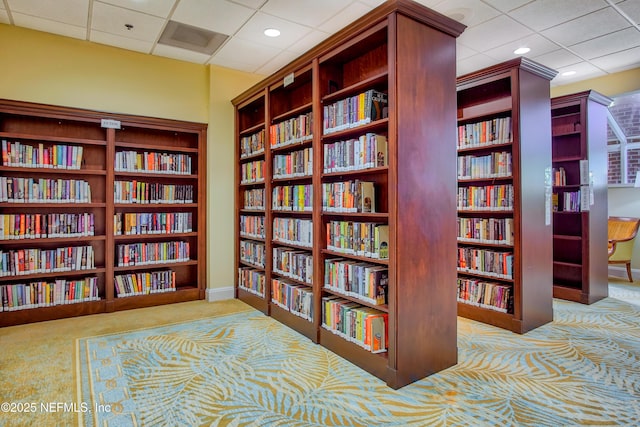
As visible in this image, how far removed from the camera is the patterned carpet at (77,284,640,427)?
2.14 metres

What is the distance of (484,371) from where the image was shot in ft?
8.90

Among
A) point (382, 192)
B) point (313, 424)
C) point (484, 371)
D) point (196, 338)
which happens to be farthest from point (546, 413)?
point (196, 338)

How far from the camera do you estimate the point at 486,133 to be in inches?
153

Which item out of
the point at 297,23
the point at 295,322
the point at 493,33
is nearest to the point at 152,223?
the point at 295,322

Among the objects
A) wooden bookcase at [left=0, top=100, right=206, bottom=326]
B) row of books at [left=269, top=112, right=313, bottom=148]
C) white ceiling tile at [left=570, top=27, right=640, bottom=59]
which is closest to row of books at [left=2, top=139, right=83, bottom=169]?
wooden bookcase at [left=0, top=100, right=206, bottom=326]

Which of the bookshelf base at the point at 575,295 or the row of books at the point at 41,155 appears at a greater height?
the row of books at the point at 41,155

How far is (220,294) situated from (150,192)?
1.57 m

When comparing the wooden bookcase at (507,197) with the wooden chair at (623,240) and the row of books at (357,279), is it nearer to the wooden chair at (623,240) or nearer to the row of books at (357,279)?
the row of books at (357,279)

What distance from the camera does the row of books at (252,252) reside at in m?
4.39

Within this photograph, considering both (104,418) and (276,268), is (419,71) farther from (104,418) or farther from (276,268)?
(104,418)

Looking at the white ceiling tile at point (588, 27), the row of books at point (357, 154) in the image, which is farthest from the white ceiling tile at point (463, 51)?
the row of books at point (357, 154)

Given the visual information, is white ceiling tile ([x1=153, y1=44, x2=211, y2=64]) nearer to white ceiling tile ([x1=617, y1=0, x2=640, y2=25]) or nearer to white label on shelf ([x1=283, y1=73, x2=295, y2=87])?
white label on shelf ([x1=283, y1=73, x2=295, y2=87])

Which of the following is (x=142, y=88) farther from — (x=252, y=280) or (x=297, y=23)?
(x=252, y=280)

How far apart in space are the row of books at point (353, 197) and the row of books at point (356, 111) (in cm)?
48
